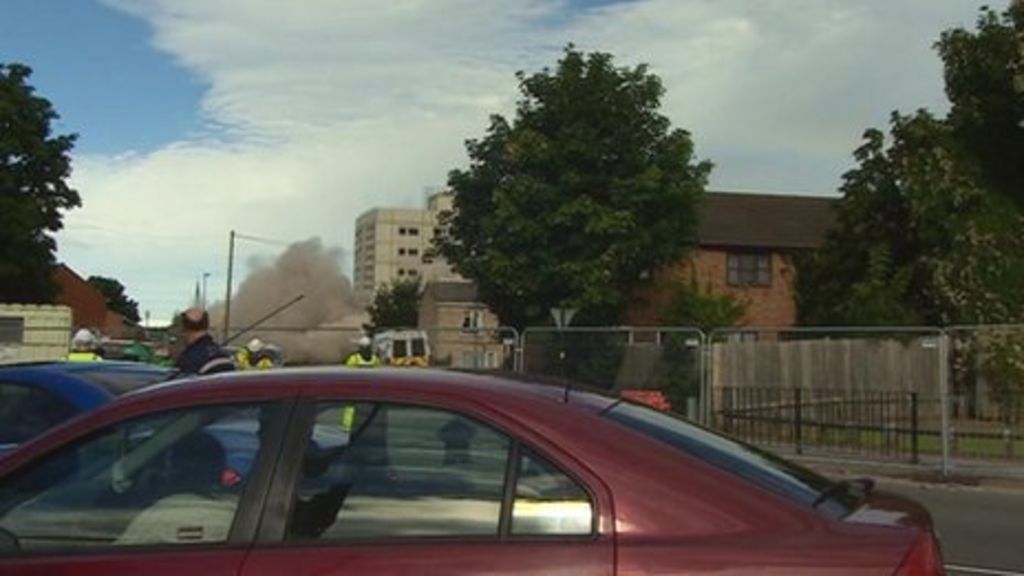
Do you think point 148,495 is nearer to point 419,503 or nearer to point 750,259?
point 419,503

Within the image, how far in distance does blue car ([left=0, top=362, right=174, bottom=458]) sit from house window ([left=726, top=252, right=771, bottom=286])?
40.6m

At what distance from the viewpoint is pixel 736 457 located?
3.65 m

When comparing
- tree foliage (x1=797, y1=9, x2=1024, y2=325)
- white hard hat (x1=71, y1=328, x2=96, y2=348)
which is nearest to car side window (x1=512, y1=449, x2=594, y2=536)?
white hard hat (x1=71, y1=328, x2=96, y2=348)

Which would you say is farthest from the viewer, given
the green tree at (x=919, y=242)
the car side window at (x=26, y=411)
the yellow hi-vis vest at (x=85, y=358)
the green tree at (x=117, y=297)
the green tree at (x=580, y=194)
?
the green tree at (x=117, y=297)

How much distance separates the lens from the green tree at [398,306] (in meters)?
97.8

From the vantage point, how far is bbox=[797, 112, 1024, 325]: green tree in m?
28.8

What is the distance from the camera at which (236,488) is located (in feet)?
11.3

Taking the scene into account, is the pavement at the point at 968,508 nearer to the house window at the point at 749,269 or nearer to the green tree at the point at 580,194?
the green tree at the point at 580,194

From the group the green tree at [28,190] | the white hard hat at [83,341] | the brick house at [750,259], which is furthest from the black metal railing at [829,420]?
the green tree at [28,190]

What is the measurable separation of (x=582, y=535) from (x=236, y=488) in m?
1.00

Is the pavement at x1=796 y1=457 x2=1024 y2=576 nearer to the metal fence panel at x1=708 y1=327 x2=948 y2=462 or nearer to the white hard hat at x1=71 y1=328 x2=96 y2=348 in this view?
the metal fence panel at x1=708 y1=327 x2=948 y2=462

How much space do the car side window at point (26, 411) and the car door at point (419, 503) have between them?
4.08m

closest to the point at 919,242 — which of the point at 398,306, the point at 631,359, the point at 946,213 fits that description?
the point at 946,213

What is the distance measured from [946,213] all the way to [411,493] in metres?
29.1
